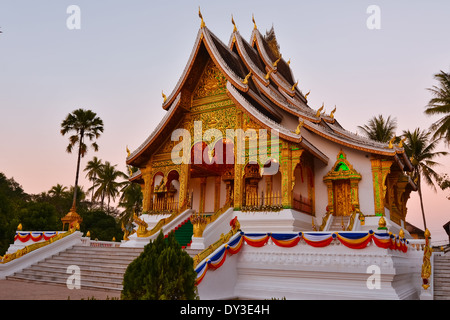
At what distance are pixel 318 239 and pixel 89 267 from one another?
21.1 ft

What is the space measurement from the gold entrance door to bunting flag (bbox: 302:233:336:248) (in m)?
6.18

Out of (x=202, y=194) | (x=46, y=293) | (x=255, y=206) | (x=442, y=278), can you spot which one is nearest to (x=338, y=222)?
(x=255, y=206)

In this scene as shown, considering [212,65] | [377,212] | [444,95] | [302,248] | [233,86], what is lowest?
[302,248]

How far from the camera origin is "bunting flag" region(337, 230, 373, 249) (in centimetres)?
768

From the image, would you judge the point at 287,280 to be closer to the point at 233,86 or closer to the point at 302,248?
the point at 302,248

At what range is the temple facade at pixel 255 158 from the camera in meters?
12.7

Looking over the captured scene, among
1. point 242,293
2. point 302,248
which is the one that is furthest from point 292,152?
point 242,293

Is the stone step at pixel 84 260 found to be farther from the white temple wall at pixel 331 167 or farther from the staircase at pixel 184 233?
the white temple wall at pixel 331 167

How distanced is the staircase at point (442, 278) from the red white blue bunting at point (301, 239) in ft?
5.67

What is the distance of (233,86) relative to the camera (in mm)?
14281

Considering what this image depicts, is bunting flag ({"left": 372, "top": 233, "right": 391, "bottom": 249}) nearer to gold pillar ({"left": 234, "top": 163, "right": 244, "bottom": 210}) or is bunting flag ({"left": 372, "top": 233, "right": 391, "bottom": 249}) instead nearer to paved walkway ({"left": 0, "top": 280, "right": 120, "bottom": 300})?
paved walkway ({"left": 0, "top": 280, "right": 120, "bottom": 300})

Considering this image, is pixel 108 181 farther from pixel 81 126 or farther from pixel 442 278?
pixel 442 278
